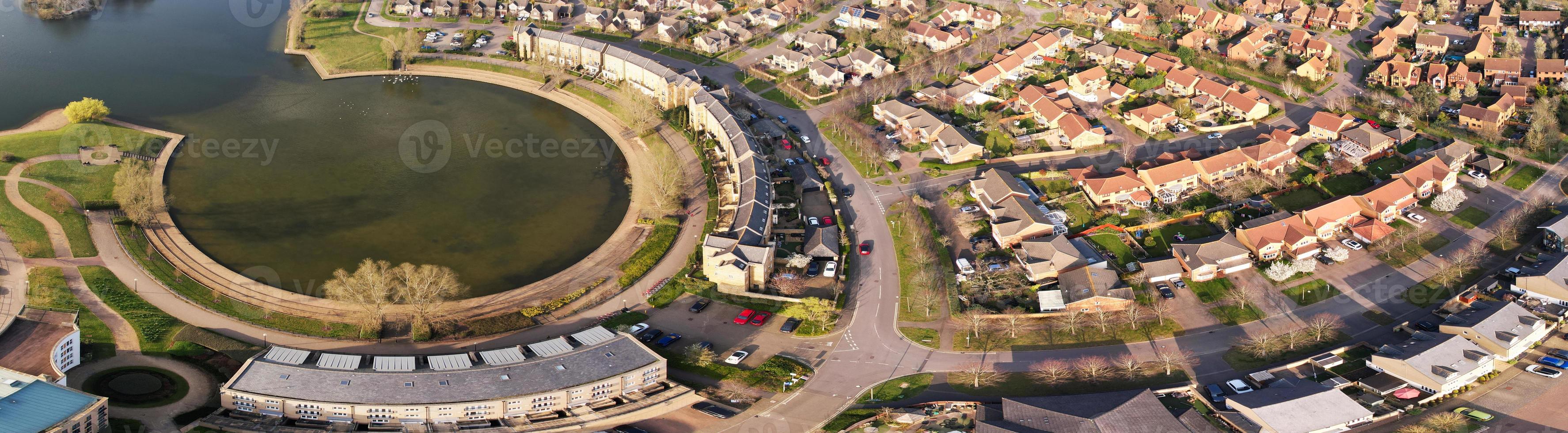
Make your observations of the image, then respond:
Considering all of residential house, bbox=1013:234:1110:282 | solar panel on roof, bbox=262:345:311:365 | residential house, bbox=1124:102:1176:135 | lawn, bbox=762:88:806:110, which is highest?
lawn, bbox=762:88:806:110

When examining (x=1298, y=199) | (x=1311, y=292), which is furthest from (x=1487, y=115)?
(x=1311, y=292)

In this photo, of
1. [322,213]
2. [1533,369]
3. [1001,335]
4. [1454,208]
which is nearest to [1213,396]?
[1001,335]

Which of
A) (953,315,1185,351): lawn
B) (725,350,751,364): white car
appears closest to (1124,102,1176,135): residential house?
(953,315,1185,351): lawn

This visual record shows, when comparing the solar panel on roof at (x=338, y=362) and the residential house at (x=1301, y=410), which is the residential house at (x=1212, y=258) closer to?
the residential house at (x=1301, y=410)

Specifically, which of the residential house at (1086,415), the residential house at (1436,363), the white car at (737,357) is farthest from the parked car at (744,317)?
the residential house at (1436,363)

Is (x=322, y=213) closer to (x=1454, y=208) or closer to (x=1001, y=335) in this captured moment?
(x=1001, y=335)

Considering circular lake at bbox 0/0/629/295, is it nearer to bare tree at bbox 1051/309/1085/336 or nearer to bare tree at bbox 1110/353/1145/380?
bare tree at bbox 1051/309/1085/336

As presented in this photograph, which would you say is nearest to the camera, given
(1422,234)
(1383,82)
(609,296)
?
(609,296)
